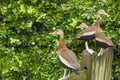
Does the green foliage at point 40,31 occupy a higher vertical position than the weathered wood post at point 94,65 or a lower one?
lower

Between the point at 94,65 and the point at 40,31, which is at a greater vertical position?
the point at 94,65

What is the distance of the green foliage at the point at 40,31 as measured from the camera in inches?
234

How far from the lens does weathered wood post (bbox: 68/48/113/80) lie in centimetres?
329

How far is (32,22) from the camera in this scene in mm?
6750

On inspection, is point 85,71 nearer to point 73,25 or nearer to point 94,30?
point 94,30

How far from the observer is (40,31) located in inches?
268

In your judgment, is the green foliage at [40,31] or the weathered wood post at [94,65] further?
the green foliage at [40,31]

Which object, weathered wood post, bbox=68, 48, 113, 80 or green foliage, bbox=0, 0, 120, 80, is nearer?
weathered wood post, bbox=68, 48, 113, 80

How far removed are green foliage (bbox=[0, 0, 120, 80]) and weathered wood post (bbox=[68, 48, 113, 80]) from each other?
246 centimetres

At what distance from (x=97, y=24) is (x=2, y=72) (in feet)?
7.12

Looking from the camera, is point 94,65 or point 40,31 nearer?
point 94,65

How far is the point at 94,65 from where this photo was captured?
131 inches

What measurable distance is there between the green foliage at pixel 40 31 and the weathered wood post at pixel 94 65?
8.06ft

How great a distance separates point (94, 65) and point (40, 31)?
3.57m
